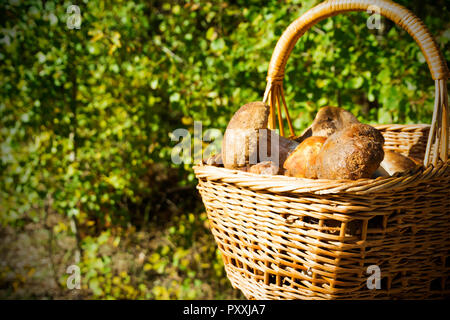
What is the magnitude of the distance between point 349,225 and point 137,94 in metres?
2.19

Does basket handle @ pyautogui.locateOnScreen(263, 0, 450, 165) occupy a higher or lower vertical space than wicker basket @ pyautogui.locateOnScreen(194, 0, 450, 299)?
higher

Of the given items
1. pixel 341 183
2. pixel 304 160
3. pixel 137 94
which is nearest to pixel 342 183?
pixel 341 183

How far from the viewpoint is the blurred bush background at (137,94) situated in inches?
77.7

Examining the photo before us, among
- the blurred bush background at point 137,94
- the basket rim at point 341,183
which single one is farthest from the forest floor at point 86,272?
the basket rim at point 341,183

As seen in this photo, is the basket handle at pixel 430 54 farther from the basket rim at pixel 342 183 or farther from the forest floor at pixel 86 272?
the forest floor at pixel 86 272

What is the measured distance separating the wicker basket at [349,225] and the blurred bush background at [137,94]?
93 centimetres

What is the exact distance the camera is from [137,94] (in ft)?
8.89

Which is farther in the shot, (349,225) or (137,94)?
(137,94)

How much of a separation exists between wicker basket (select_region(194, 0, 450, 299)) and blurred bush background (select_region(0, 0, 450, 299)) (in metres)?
0.93

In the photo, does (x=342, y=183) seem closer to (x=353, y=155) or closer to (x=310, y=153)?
(x=353, y=155)

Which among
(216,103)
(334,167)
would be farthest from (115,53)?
(334,167)

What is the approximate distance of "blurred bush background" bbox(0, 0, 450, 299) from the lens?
6.48 ft

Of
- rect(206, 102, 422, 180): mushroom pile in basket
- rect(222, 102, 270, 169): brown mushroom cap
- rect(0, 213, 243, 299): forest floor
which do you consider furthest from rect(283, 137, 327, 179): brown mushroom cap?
rect(0, 213, 243, 299): forest floor

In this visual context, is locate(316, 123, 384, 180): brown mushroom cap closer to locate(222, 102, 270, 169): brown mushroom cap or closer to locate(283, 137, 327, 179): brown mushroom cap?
locate(283, 137, 327, 179): brown mushroom cap
